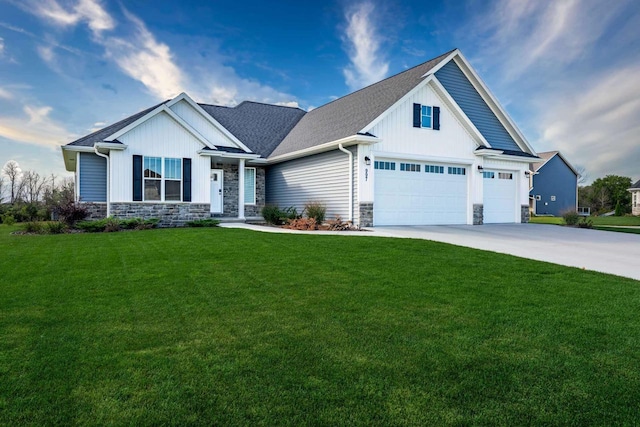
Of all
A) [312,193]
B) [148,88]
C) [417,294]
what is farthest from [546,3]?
[148,88]

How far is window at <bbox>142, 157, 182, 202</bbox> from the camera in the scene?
14461mm

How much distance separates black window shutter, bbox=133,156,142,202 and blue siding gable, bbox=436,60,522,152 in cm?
1304

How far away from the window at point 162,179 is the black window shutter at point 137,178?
170mm

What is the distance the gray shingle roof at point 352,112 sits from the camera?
48.9ft

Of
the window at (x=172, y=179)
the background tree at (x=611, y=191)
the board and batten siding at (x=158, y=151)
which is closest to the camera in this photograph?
the board and batten siding at (x=158, y=151)

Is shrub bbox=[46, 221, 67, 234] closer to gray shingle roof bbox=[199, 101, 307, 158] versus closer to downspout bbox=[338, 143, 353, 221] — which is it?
gray shingle roof bbox=[199, 101, 307, 158]

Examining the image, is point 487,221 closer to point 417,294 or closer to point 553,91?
point 553,91

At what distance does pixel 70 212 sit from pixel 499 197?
17.3 m

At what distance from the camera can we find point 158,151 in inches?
571

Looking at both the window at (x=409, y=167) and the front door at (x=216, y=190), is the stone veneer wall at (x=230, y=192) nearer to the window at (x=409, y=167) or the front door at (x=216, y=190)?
the front door at (x=216, y=190)

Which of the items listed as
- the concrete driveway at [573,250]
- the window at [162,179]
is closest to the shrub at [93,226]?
the window at [162,179]

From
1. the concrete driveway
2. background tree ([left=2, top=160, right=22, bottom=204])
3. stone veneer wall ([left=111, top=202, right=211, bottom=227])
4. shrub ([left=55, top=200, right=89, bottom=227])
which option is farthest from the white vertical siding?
background tree ([left=2, top=160, right=22, bottom=204])

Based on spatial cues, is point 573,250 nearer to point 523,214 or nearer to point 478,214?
point 478,214

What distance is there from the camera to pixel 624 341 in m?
3.59
